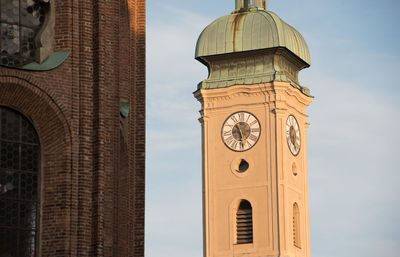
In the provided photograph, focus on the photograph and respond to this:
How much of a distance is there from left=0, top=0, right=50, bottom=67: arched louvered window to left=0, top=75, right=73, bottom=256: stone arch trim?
0.60 meters

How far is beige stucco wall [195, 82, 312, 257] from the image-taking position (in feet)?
280

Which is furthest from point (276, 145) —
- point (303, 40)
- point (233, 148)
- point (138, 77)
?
point (138, 77)

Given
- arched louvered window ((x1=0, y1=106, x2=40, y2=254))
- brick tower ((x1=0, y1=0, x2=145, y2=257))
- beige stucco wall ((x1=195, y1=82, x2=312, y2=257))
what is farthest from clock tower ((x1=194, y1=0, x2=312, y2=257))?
arched louvered window ((x1=0, y1=106, x2=40, y2=254))

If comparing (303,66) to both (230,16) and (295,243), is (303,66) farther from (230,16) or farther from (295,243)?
(295,243)

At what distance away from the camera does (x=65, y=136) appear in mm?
28703

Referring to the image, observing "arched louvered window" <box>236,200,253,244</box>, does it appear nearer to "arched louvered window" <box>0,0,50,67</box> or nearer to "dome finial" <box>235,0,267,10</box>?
"dome finial" <box>235,0,267,10</box>

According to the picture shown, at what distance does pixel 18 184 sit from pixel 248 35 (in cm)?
6146

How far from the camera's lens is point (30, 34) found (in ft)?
96.0

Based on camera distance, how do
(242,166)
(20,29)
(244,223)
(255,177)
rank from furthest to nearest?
1. (242,166)
2. (255,177)
3. (244,223)
4. (20,29)

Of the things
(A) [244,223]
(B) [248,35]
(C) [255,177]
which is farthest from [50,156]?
(B) [248,35]

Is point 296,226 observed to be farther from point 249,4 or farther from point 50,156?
point 50,156

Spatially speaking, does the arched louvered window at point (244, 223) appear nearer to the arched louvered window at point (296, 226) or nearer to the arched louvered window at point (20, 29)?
the arched louvered window at point (296, 226)

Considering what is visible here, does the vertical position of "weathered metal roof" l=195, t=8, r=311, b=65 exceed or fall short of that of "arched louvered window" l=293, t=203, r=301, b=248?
it exceeds it

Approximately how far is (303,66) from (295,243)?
11877 mm
